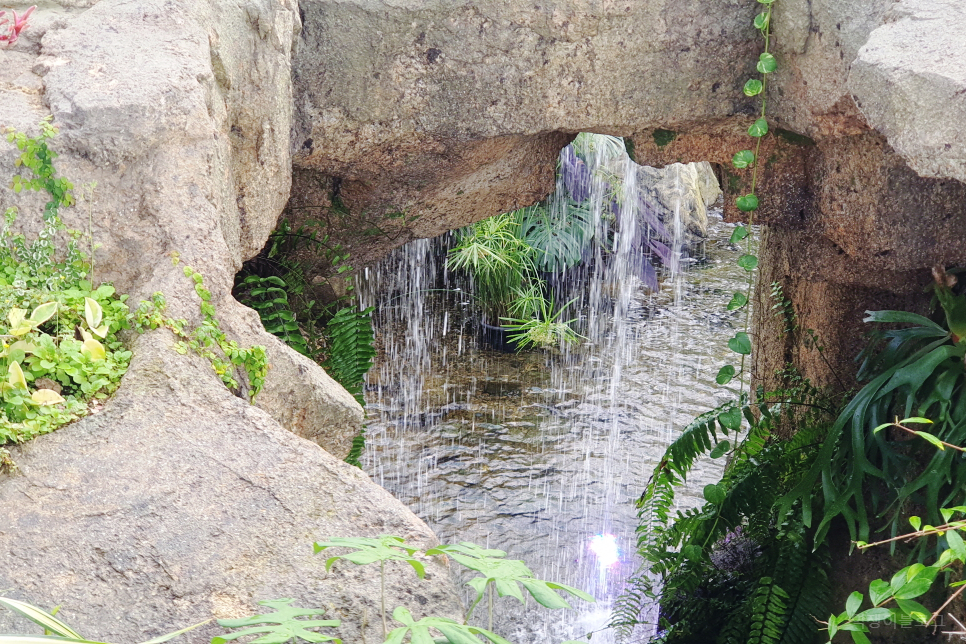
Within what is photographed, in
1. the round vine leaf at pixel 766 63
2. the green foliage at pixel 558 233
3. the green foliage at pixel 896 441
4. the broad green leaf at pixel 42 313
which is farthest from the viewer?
the green foliage at pixel 558 233

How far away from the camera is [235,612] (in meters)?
1.59

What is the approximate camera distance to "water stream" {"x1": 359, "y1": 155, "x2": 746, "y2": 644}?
517 cm

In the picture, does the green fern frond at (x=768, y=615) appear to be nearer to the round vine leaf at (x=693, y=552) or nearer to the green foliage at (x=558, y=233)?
the round vine leaf at (x=693, y=552)

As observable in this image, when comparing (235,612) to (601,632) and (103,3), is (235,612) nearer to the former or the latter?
(103,3)

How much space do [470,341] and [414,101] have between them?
397 centimetres

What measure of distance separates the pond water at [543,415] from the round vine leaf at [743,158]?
241cm

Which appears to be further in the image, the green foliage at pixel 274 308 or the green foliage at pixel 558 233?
the green foliage at pixel 558 233

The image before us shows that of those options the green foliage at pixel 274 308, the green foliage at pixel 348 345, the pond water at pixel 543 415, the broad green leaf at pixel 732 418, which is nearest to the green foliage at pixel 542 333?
the pond water at pixel 543 415

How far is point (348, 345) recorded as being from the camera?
4.48m

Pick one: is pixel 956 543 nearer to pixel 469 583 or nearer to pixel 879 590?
pixel 879 590

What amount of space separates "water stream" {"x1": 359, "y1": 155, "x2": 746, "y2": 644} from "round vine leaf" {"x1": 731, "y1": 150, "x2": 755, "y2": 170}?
2.44 metres

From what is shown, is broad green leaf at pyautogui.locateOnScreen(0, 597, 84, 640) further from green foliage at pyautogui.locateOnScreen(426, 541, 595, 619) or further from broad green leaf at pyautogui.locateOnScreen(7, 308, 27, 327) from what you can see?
broad green leaf at pyautogui.locateOnScreen(7, 308, 27, 327)

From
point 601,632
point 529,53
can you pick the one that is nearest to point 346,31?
point 529,53

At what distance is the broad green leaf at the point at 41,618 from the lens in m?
1.40
